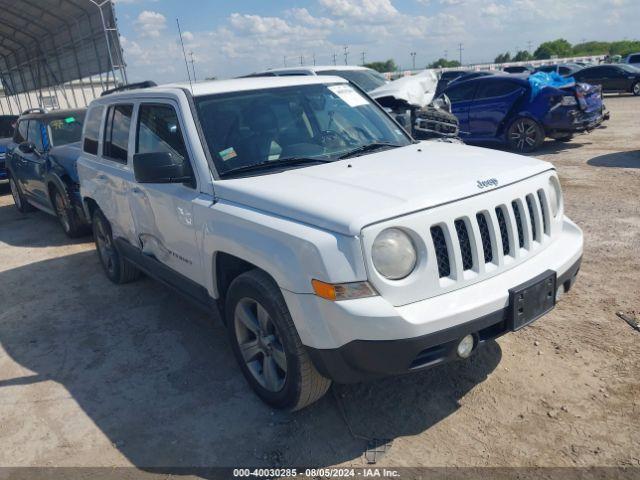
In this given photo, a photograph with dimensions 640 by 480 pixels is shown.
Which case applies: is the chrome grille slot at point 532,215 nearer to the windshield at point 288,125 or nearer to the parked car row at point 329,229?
the parked car row at point 329,229

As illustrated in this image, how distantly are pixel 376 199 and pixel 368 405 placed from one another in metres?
1.35

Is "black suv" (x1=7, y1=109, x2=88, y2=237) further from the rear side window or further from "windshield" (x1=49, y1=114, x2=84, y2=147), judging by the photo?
the rear side window

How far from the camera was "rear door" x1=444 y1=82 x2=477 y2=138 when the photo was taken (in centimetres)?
1210

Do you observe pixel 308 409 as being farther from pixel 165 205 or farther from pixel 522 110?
pixel 522 110

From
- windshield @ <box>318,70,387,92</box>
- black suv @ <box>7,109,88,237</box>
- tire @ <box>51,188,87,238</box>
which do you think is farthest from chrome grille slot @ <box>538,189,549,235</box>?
windshield @ <box>318,70,387,92</box>

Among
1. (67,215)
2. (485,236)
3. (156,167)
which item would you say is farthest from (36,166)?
(485,236)

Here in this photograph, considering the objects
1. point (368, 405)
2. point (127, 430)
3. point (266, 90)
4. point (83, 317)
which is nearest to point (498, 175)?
point (368, 405)

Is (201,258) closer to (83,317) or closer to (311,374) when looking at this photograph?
(311,374)

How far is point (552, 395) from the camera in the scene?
3.27m

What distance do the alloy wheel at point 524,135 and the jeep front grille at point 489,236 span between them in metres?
8.70

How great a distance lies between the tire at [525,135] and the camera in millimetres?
11100

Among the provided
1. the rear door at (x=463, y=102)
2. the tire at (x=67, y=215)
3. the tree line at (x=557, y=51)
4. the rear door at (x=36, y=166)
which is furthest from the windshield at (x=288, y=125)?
the tree line at (x=557, y=51)

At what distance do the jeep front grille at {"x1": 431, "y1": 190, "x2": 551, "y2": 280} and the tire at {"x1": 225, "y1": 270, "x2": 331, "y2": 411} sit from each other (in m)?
0.87

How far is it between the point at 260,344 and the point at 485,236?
4.79ft
